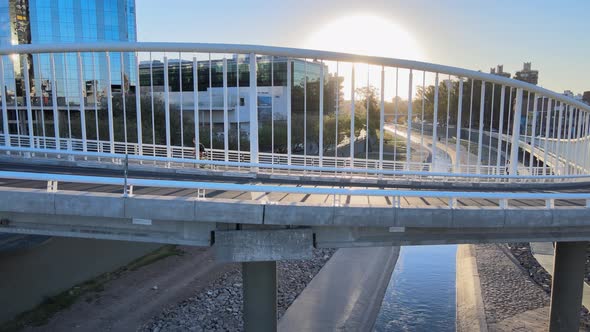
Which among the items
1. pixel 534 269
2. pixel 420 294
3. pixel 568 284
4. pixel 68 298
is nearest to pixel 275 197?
pixel 568 284

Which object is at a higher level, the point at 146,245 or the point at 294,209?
the point at 294,209

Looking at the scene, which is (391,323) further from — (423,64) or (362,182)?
(423,64)

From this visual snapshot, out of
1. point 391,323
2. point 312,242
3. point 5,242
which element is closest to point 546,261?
point 391,323

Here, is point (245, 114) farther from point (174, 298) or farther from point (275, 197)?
point (275, 197)

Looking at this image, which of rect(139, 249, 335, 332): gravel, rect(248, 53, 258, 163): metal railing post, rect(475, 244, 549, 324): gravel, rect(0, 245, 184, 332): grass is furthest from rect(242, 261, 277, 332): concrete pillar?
rect(475, 244, 549, 324): gravel

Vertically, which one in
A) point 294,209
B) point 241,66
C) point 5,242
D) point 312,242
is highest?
point 241,66

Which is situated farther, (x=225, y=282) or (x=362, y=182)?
(x=225, y=282)

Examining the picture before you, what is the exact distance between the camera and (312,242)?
10469 millimetres

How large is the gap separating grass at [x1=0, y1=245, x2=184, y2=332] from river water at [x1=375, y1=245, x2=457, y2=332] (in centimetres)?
1255

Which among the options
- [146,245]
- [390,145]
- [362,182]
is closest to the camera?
[362,182]

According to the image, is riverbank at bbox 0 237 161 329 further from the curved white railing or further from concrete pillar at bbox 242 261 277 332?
concrete pillar at bbox 242 261 277 332

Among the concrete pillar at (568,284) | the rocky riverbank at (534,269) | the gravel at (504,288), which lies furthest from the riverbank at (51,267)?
the rocky riverbank at (534,269)

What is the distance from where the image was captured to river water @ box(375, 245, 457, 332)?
19734 millimetres

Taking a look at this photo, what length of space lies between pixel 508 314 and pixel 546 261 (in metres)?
10.6
